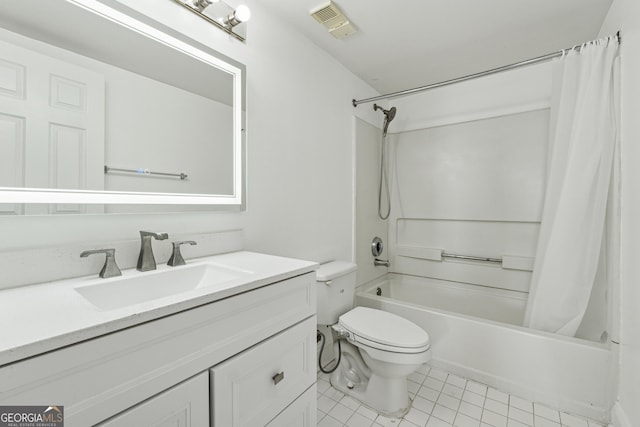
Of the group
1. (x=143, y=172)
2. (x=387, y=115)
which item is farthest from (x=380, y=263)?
(x=143, y=172)

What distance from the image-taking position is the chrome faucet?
1.00 meters

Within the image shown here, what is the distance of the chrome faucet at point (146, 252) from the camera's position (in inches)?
39.2

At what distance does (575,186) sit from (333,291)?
1445mm

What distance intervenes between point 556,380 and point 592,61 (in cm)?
171

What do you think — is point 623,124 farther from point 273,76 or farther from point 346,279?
point 273,76

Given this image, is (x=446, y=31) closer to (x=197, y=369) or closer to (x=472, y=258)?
(x=472, y=258)

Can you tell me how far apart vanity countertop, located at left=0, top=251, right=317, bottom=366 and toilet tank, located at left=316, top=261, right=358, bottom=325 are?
2.38 ft

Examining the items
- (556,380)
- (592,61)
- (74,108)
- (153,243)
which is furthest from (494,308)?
(74,108)

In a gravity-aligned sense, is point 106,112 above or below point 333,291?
above

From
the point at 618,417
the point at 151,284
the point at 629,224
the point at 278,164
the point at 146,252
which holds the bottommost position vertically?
the point at 618,417

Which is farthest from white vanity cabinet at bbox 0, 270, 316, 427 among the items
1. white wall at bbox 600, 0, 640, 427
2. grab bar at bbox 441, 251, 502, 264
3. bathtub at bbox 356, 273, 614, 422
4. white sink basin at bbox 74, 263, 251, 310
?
grab bar at bbox 441, 251, 502, 264

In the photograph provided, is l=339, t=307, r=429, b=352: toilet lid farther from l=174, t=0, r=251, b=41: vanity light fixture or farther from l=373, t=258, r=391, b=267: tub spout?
l=174, t=0, r=251, b=41: vanity light fixture

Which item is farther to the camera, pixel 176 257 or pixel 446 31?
pixel 446 31

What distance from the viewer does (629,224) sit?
125 cm
